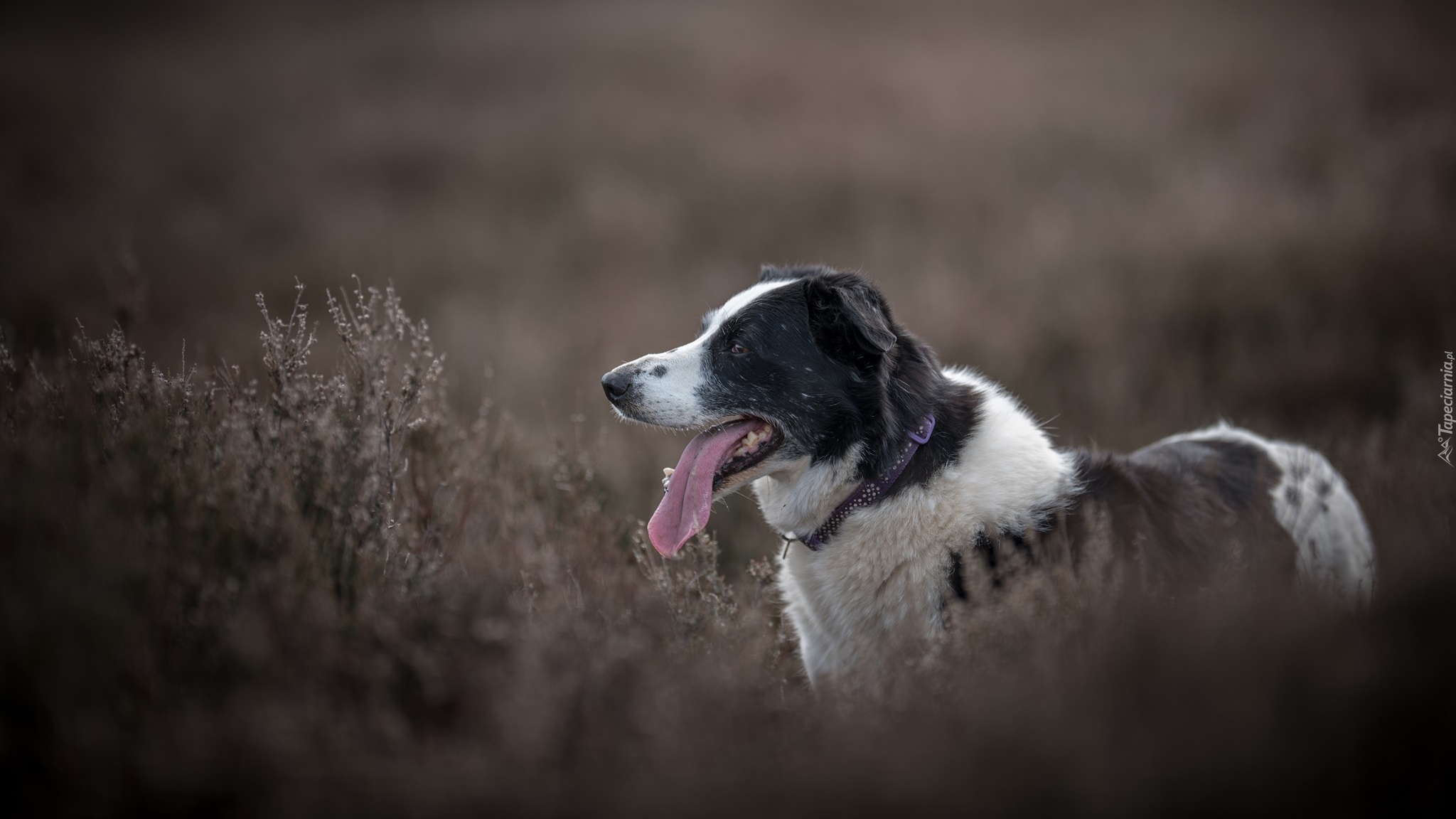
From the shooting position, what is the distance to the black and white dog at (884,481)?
3076mm

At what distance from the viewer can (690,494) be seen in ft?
10.7

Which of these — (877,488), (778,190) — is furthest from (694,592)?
(778,190)

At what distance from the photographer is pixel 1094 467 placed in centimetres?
331

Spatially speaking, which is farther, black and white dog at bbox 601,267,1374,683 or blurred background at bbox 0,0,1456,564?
blurred background at bbox 0,0,1456,564

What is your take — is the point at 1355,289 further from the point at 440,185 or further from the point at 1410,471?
the point at 440,185

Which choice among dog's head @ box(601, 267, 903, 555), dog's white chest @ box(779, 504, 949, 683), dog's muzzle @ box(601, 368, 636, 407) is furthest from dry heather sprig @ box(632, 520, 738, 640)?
dog's muzzle @ box(601, 368, 636, 407)

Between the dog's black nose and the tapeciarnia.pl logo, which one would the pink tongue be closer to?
the dog's black nose

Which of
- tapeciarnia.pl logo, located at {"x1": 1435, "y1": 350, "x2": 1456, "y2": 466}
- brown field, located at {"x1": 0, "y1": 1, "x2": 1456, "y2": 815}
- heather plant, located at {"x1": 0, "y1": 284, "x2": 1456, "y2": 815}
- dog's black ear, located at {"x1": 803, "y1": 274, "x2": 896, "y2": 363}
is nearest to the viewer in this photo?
heather plant, located at {"x1": 0, "y1": 284, "x2": 1456, "y2": 815}

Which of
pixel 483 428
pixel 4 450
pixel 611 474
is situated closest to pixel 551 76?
pixel 611 474

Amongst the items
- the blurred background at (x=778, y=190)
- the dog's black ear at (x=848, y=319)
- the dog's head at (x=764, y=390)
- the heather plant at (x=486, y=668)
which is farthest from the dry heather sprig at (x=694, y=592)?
the blurred background at (x=778, y=190)

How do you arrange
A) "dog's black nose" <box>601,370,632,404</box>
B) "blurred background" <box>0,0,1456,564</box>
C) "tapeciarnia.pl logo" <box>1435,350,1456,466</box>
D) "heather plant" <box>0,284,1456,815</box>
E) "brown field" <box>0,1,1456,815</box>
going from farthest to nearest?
"blurred background" <box>0,0,1456,564</box> → "tapeciarnia.pl logo" <box>1435,350,1456,466</box> → "dog's black nose" <box>601,370,632,404</box> → "brown field" <box>0,1,1456,815</box> → "heather plant" <box>0,284,1456,815</box>

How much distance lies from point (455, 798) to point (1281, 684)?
6.15 feet

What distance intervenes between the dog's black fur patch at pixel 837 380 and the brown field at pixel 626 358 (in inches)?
26.5

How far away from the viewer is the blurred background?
7.71m
